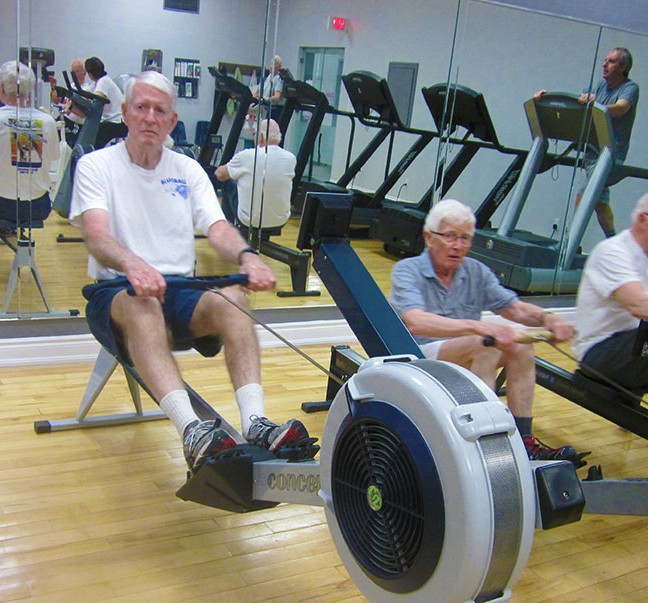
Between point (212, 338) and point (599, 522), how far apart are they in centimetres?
147

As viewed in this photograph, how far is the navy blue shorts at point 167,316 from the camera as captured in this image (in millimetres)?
2355

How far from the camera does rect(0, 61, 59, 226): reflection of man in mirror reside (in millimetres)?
3436

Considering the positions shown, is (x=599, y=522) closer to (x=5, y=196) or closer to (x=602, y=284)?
(x=602, y=284)

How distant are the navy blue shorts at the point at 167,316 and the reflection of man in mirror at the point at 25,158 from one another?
1287 mm

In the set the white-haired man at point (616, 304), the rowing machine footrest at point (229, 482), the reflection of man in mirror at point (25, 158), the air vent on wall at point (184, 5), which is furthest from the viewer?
the air vent on wall at point (184, 5)

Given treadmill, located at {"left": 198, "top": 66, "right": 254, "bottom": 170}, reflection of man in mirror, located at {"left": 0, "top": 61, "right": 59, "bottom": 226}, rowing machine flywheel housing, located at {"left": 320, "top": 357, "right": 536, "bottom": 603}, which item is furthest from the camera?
treadmill, located at {"left": 198, "top": 66, "right": 254, "bottom": 170}

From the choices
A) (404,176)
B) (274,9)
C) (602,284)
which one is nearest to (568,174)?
(404,176)

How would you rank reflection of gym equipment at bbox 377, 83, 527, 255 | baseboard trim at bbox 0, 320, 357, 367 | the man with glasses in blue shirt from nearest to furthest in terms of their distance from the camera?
1. the man with glasses in blue shirt
2. baseboard trim at bbox 0, 320, 357, 367
3. reflection of gym equipment at bbox 377, 83, 527, 255

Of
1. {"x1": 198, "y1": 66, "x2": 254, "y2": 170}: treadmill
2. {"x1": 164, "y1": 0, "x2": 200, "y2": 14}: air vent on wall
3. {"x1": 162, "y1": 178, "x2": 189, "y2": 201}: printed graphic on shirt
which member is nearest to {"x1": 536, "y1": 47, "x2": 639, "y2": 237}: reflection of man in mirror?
{"x1": 198, "y1": 66, "x2": 254, "y2": 170}: treadmill

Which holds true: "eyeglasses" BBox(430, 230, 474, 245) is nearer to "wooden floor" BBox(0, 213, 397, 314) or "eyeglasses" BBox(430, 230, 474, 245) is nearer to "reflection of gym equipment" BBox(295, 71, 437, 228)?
"wooden floor" BBox(0, 213, 397, 314)

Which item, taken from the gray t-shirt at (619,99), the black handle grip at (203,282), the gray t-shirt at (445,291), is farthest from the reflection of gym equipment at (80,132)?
the gray t-shirt at (619,99)

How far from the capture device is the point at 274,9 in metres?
3.85

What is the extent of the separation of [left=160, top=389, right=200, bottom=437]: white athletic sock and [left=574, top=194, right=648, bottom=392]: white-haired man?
4.72 ft

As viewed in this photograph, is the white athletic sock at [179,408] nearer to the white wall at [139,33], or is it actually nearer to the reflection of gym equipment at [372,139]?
the white wall at [139,33]
